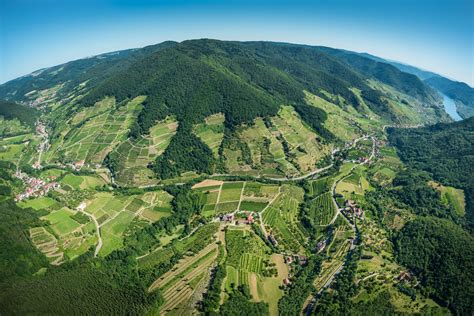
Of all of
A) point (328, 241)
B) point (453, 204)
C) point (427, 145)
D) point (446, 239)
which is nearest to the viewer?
point (446, 239)

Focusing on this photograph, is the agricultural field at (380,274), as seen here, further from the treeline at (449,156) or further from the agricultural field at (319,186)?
the treeline at (449,156)

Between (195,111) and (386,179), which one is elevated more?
(195,111)

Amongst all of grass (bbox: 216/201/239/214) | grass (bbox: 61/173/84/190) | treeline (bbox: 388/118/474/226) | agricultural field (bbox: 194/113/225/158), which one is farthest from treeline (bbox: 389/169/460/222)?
grass (bbox: 61/173/84/190)

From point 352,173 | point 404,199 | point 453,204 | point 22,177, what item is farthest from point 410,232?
point 22,177

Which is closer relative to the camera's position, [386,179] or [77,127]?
[386,179]

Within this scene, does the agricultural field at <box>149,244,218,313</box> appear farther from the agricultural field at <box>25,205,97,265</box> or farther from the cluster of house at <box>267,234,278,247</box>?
the agricultural field at <box>25,205,97,265</box>

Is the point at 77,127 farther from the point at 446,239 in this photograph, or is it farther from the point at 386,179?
the point at 446,239

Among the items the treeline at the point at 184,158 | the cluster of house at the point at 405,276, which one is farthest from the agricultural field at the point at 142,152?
the cluster of house at the point at 405,276
